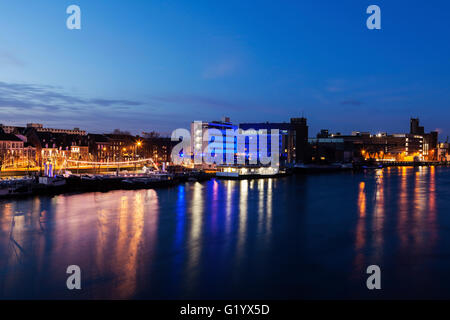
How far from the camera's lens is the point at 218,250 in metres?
12.6

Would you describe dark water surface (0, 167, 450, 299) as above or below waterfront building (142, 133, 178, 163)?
below

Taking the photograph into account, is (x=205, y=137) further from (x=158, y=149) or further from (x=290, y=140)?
(x=290, y=140)

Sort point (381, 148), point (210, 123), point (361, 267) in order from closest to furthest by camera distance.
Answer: point (361, 267) < point (210, 123) < point (381, 148)

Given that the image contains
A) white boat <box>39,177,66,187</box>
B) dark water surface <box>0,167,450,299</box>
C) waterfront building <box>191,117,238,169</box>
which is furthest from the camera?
Result: waterfront building <box>191,117,238,169</box>

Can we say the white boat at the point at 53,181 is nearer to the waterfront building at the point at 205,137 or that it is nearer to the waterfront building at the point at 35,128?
the waterfront building at the point at 35,128

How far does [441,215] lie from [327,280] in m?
14.9

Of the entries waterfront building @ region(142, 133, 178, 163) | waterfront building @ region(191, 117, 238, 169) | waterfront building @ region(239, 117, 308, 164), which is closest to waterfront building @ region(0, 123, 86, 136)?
waterfront building @ region(142, 133, 178, 163)

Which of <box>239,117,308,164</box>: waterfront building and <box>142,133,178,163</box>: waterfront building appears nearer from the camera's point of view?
<box>142,133,178,163</box>: waterfront building

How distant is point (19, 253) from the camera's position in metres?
11.5

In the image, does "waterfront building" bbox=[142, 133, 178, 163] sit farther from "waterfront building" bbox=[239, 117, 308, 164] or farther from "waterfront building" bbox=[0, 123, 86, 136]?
"waterfront building" bbox=[239, 117, 308, 164]

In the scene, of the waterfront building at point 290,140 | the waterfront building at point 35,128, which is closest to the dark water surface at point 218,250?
the waterfront building at point 35,128

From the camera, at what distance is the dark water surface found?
29.9 feet
